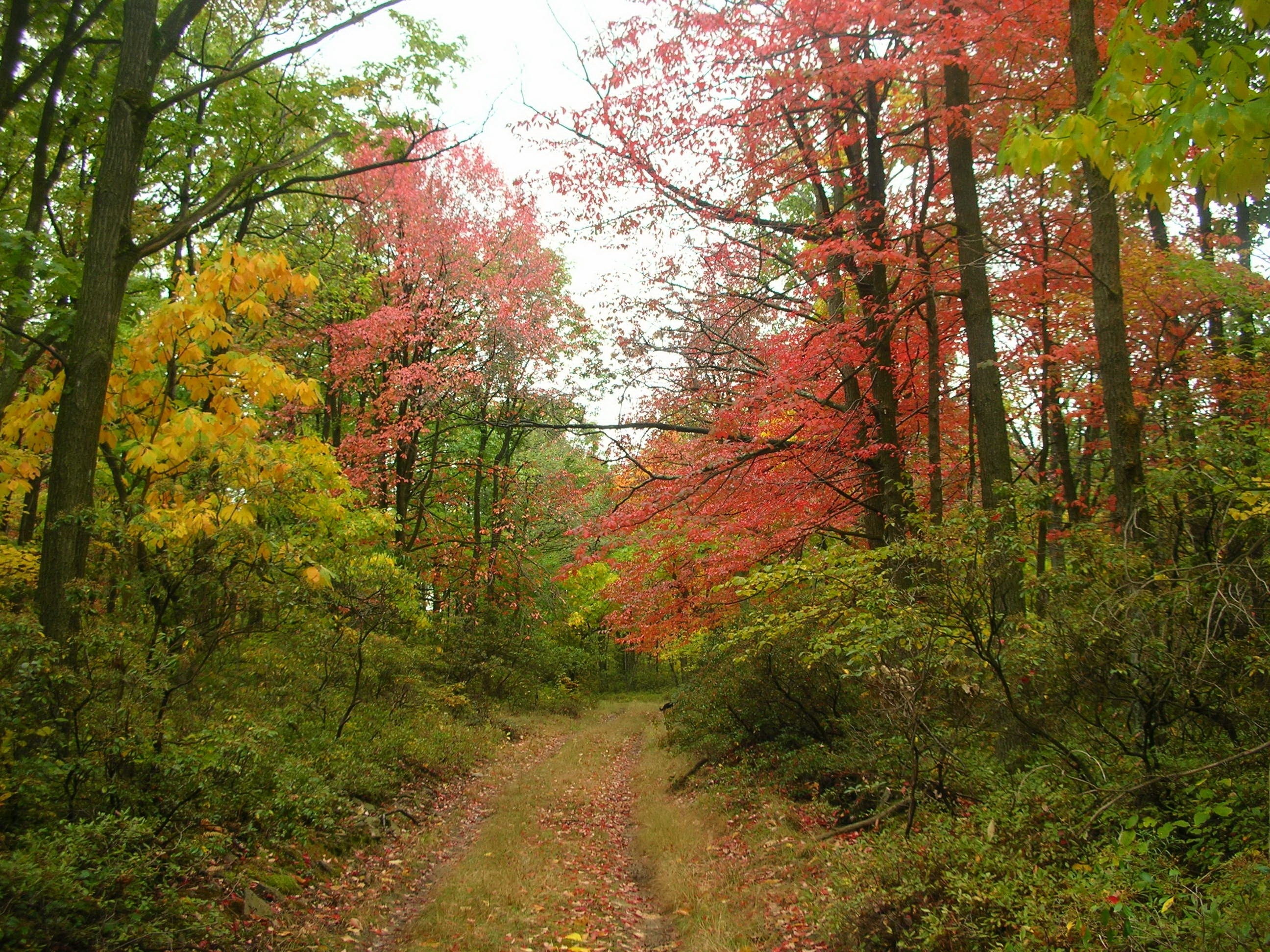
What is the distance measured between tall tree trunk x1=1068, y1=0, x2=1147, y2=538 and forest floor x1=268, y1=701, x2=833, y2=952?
413 centimetres

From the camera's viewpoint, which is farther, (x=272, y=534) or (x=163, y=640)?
(x=272, y=534)

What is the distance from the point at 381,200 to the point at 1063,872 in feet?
58.7

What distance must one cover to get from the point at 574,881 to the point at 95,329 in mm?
6971

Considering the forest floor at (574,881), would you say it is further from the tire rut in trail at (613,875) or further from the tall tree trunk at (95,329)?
the tall tree trunk at (95,329)

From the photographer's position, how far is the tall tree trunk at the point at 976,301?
7.96 meters

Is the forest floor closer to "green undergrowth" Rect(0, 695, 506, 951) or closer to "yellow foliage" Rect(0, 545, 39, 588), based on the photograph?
"green undergrowth" Rect(0, 695, 506, 951)

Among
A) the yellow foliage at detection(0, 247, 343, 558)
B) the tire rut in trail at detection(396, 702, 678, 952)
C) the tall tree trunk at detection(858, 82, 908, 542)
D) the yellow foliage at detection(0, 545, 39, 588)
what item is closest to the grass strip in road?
the tire rut in trail at detection(396, 702, 678, 952)

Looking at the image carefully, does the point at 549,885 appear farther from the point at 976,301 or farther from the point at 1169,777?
the point at 976,301

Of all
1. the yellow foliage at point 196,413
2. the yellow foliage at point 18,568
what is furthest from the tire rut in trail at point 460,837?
the yellow foliage at point 18,568

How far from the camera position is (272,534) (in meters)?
6.14

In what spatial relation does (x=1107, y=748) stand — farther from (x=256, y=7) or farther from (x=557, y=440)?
(x=557, y=440)

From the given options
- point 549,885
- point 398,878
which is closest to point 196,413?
point 398,878

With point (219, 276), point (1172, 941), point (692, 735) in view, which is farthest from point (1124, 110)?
point (692, 735)

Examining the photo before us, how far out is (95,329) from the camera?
5746 millimetres
